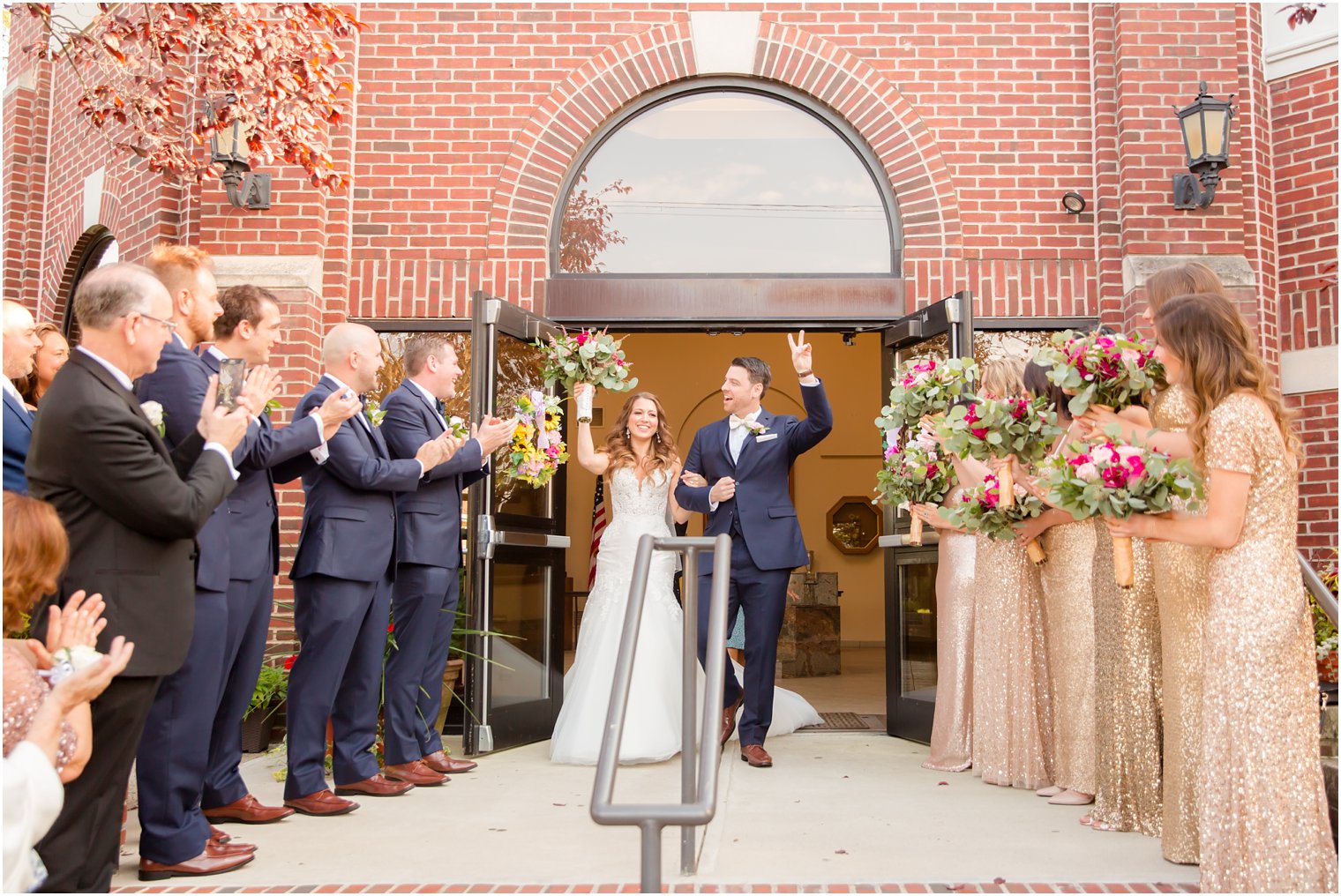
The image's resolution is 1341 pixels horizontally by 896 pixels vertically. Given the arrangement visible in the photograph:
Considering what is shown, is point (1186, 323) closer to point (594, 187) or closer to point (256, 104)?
point (256, 104)

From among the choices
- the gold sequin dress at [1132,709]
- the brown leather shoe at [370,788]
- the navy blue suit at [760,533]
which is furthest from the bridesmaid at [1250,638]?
the brown leather shoe at [370,788]

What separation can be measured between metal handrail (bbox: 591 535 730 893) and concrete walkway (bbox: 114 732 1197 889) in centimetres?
42

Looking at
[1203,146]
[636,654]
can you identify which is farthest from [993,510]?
[1203,146]

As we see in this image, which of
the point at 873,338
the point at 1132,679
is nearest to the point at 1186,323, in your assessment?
the point at 1132,679

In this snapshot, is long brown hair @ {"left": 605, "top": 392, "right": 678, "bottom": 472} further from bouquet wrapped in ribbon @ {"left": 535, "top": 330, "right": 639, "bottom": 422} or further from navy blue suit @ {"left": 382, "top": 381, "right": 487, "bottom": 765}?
navy blue suit @ {"left": 382, "top": 381, "right": 487, "bottom": 765}

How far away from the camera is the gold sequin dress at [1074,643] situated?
494 cm

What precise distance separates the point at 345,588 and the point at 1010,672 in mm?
3123

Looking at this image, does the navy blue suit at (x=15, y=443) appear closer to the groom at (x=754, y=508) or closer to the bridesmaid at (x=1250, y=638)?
the groom at (x=754, y=508)

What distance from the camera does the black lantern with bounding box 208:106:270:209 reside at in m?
6.62

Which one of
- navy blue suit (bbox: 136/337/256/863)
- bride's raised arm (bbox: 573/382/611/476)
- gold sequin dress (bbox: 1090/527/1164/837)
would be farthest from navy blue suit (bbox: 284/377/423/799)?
gold sequin dress (bbox: 1090/527/1164/837)

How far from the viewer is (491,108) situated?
7.45 meters

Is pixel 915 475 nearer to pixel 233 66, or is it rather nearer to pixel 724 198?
pixel 724 198

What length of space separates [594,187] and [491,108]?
840 millimetres

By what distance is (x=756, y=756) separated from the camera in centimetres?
598
